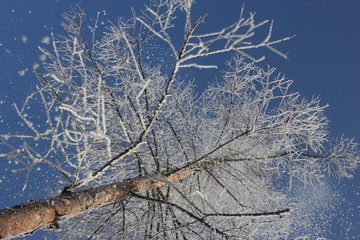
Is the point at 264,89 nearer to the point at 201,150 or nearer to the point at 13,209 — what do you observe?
the point at 201,150

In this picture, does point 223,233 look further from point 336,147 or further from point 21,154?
point 336,147

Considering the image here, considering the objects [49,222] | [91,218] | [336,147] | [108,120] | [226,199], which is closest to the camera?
[49,222]

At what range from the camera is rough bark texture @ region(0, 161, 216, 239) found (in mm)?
2426

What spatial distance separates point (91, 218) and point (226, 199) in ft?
12.4

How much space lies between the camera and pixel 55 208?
2.83 m

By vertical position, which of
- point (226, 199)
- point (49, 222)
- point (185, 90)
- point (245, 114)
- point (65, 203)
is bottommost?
point (49, 222)

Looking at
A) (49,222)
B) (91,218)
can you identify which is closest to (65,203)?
(49,222)

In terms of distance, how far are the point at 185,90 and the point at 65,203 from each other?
3646 mm

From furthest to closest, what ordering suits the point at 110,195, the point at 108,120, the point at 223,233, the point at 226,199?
the point at 226,199, the point at 108,120, the point at 223,233, the point at 110,195

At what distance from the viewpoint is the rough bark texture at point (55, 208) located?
2.43 m

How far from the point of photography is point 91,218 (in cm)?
449

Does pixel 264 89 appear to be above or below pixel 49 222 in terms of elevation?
above

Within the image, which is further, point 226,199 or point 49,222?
point 226,199

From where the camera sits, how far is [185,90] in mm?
6051
